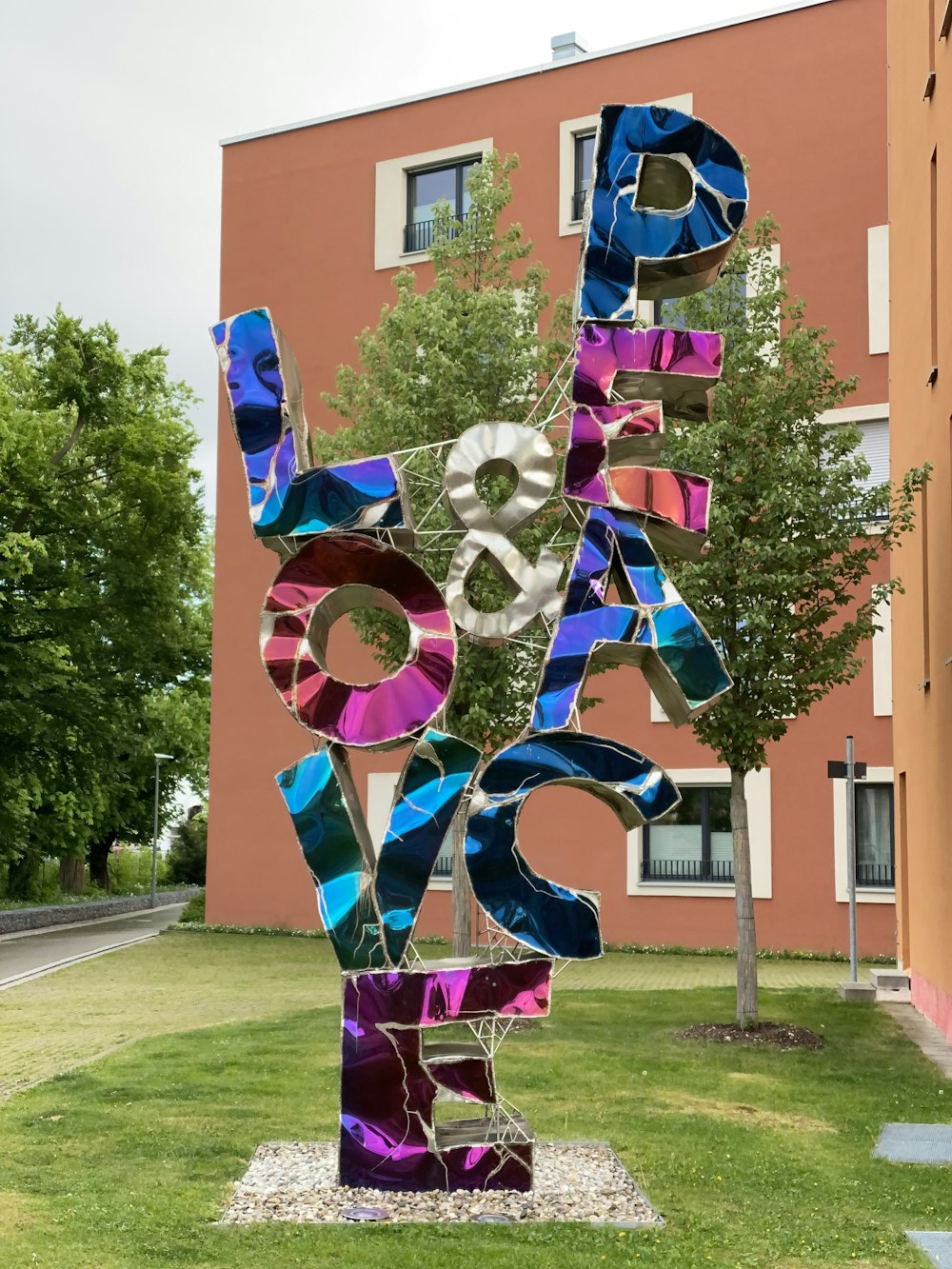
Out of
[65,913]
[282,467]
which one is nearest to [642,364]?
[282,467]

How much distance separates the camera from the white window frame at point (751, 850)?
23.2 metres

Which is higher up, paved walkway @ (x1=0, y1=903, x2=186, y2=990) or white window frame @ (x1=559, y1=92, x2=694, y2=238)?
white window frame @ (x1=559, y1=92, x2=694, y2=238)

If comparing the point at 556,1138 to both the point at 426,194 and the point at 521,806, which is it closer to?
the point at 521,806

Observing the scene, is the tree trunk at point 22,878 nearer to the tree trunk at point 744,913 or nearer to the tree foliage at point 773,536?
the tree trunk at point 744,913

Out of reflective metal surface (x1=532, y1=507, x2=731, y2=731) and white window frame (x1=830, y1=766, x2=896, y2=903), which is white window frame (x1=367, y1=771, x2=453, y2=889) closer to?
white window frame (x1=830, y1=766, x2=896, y2=903)

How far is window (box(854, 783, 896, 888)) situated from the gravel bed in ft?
51.0

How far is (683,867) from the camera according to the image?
2425 cm

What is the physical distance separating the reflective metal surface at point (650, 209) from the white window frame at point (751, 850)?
47.8ft

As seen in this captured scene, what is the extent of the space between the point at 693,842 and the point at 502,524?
16.6 meters

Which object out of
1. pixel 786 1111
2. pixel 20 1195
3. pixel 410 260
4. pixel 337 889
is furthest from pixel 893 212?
pixel 20 1195

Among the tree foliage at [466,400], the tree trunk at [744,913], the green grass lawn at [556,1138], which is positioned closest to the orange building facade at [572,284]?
the green grass lawn at [556,1138]

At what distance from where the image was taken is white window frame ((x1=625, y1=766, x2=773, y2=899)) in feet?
76.2

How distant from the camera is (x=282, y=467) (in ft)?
28.2

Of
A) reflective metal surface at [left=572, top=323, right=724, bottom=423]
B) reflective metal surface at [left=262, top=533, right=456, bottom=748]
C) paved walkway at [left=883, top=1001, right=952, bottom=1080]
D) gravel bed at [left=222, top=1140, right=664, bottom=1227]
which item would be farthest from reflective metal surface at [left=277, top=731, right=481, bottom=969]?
paved walkway at [left=883, top=1001, right=952, bottom=1080]
